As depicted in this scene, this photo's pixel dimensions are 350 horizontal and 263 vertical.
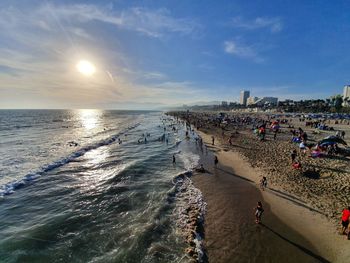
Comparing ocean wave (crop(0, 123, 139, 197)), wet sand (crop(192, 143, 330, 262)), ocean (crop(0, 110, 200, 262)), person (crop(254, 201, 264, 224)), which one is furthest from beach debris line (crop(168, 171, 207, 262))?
ocean wave (crop(0, 123, 139, 197))

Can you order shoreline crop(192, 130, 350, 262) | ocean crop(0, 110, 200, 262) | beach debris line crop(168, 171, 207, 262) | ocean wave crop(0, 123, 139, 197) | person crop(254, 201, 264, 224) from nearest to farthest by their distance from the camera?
shoreline crop(192, 130, 350, 262), beach debris line crop(168, 171, 207, 262), ocean crop(0, 110, 200, 262), person crop(254, 201, 264, 224), ocean wave crop(0, 123, 139, 197)

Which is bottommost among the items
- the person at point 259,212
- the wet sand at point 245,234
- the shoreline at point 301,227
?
the wet sand at point 245,234

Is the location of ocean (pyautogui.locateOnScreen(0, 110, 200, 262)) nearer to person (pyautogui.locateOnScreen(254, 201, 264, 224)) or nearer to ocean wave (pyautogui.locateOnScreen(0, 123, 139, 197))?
ocean wave (pyautogui.locateOnScreen(0, 123, 139, 197))

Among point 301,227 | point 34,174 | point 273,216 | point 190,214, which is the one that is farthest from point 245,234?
point 34,174

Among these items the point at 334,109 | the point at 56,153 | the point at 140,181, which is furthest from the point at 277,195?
the point at 334,109

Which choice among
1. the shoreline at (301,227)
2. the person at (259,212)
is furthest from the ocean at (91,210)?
the person at (259,212)

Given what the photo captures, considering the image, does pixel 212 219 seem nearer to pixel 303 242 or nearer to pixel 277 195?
pixel 303 242

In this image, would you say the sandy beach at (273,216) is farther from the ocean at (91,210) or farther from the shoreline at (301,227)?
the ocean at (91,210)

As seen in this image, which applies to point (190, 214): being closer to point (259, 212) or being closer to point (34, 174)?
point (259, 212)
